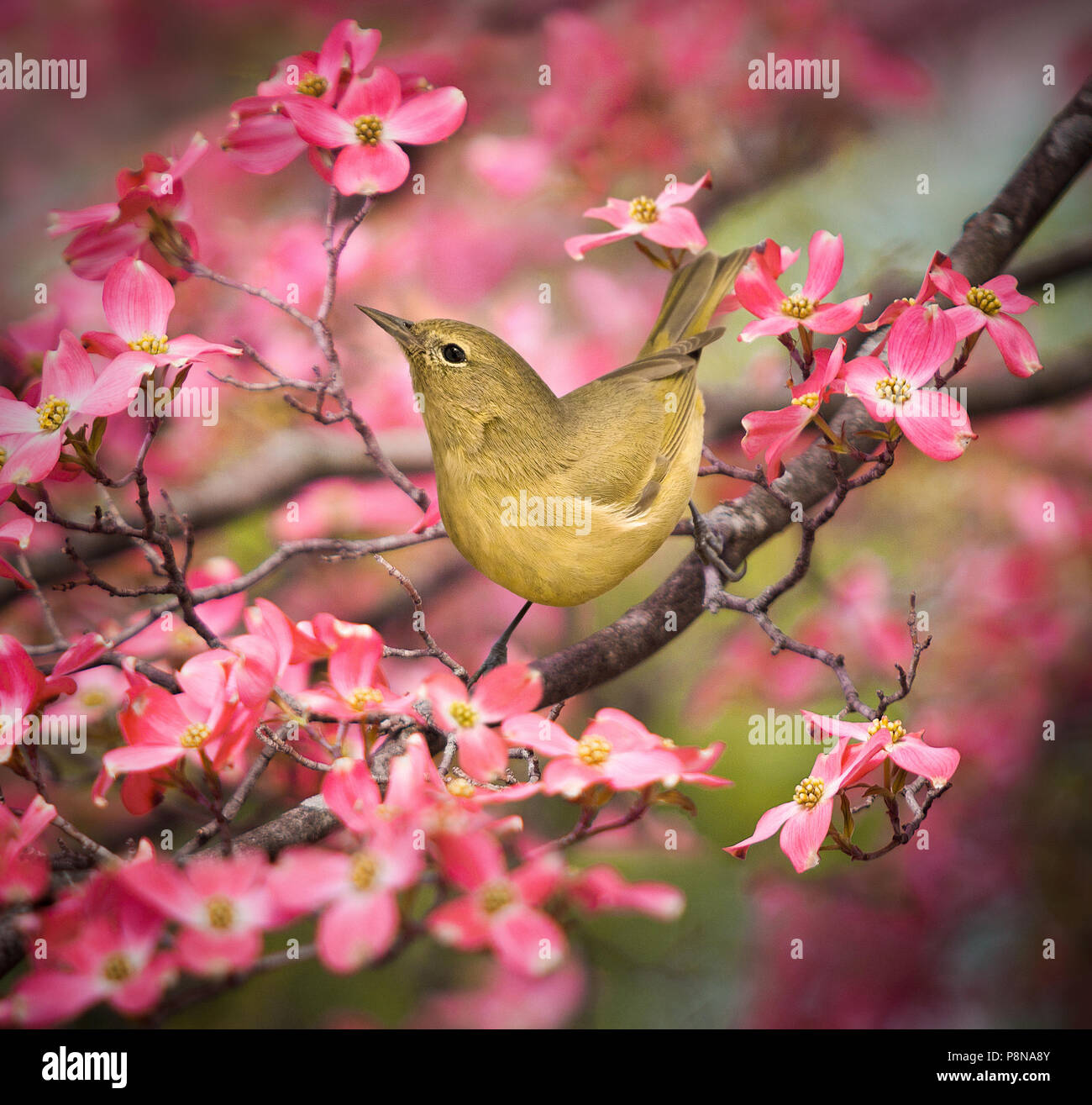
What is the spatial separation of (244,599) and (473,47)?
29.5 inches

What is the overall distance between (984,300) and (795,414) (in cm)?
22

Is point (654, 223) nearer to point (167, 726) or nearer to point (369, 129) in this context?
point (369, 129)

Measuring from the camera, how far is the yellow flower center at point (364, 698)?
2.22 ft

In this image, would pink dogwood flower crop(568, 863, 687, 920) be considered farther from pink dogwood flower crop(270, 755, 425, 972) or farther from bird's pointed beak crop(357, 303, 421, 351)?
bird's pointed beak crop(357, 303, 421, 351)

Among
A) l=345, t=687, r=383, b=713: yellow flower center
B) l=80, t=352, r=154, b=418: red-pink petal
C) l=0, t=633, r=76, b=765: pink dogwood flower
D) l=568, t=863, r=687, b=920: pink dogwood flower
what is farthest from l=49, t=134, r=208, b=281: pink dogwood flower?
l=568, t=863, r=687, b=920: pink dogwood flower

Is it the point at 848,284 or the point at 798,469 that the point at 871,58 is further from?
the point at 798,469

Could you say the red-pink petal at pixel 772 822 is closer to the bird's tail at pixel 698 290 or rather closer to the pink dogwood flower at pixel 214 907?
the pink dogwood flower at pixel 214 907

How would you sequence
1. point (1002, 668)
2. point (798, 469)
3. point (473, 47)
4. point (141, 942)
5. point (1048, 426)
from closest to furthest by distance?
point (141, 942) → point (798, 469) → point (473, 47) → point (1002, 668) → point (1048, 426)

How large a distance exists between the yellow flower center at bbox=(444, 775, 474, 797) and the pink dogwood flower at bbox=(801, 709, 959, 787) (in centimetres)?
31

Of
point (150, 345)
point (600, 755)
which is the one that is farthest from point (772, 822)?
point (150, 345)

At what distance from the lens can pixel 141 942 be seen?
0.61 meters

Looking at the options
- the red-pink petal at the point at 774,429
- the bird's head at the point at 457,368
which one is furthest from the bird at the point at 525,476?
the red-pink petal at the point at 774,429
